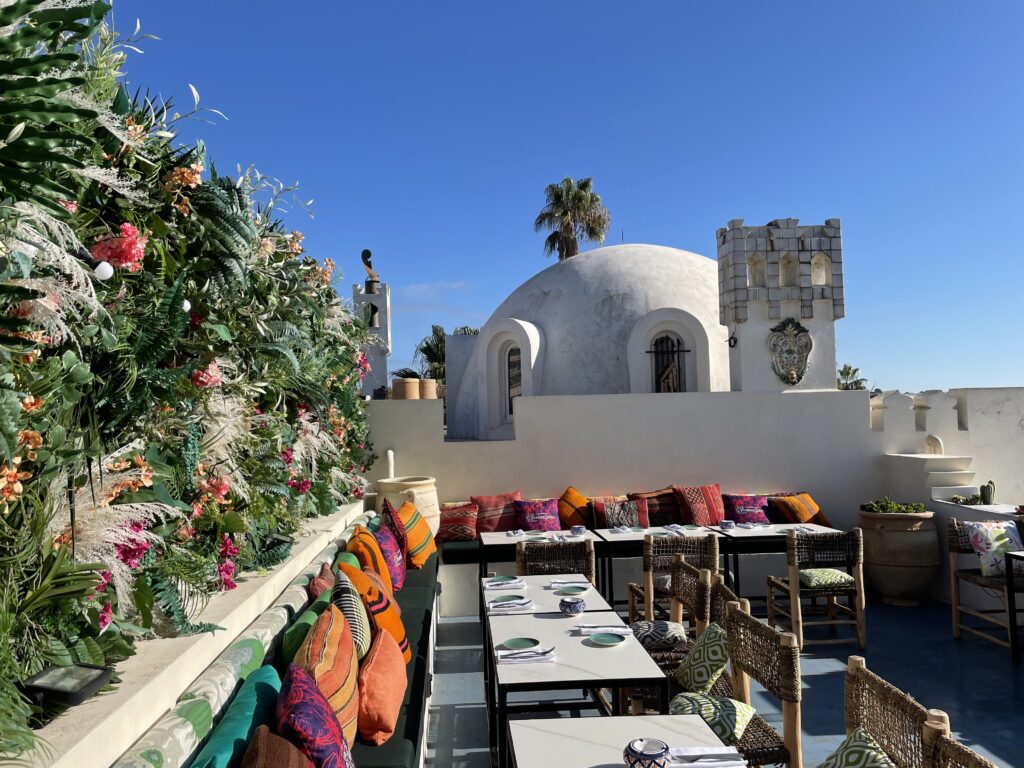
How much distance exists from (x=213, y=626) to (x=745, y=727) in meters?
2.44

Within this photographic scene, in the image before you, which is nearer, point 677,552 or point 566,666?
point 566,666

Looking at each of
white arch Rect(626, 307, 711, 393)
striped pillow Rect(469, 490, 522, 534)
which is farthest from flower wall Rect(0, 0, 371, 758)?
white arch Rect(626, 307, 711, 393)

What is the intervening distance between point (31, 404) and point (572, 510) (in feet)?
22.8

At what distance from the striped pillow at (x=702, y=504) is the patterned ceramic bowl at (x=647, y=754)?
607cm

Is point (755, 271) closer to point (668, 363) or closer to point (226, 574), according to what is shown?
point (668, 363)

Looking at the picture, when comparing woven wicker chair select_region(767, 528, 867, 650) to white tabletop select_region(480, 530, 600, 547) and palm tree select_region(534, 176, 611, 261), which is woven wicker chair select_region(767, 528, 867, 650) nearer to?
white tabletop select_region(480, 530, 600, 547)

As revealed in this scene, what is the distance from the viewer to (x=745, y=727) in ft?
10.9

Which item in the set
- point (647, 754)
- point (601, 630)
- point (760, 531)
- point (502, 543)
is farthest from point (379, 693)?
point (760, 531)

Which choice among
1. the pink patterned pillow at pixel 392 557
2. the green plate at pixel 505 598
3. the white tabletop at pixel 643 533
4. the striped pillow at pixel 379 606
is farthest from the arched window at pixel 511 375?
the striped pillow at pixel 379 606

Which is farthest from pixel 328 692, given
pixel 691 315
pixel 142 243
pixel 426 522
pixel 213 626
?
pixel 691 315

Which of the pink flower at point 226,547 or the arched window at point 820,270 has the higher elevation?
the arched window at point 820,270

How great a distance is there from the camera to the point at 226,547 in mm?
3207

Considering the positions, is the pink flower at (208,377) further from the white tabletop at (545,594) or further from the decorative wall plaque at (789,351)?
the decorative wall plaque at (789,351)

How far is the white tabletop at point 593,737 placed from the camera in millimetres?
2469
